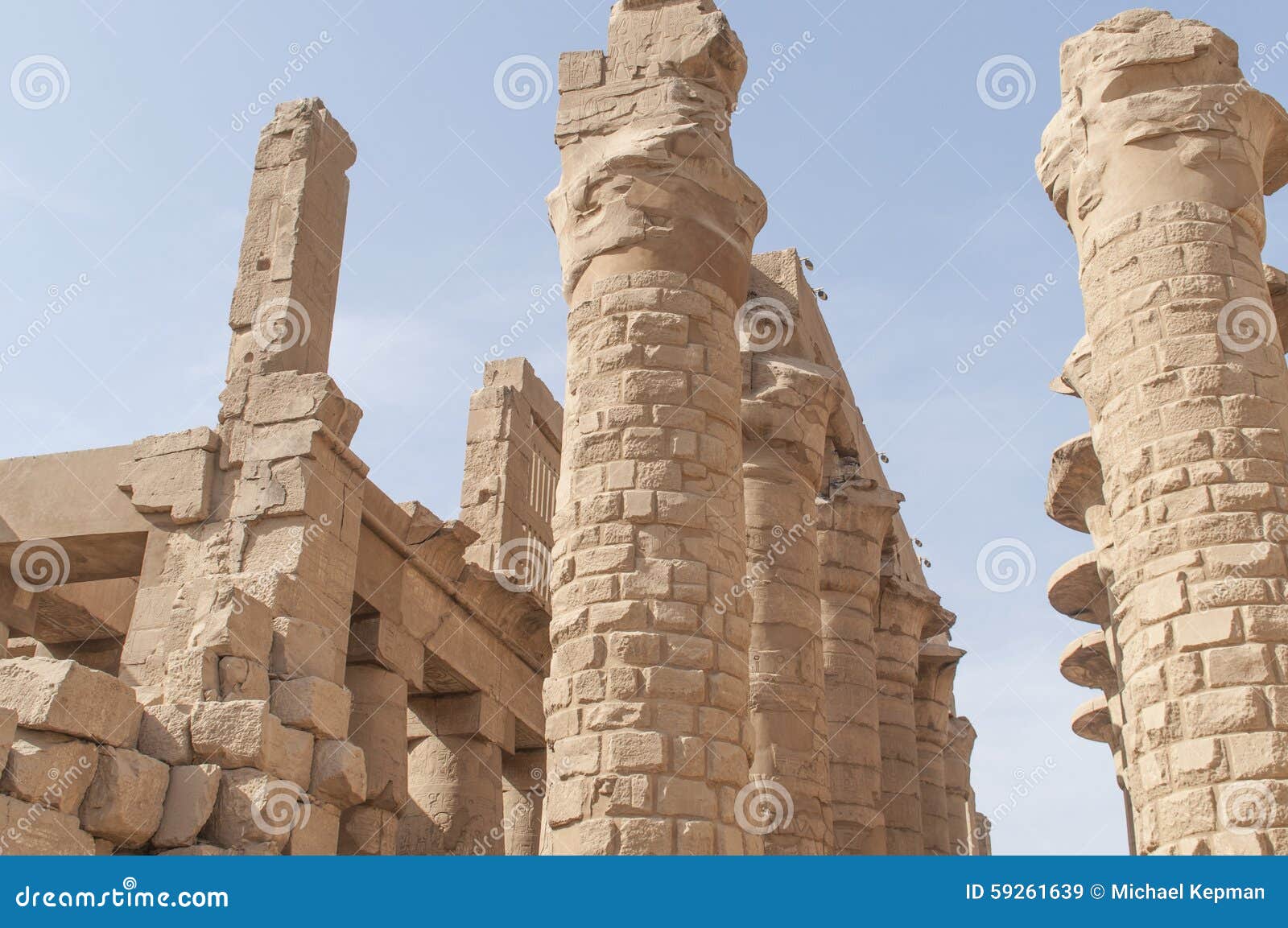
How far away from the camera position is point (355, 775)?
37.7 feet

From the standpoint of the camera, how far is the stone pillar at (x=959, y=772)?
26.0m

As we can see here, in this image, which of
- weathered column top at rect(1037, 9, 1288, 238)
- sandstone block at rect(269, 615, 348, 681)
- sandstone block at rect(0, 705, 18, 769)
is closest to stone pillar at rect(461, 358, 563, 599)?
sandstone block at rect(269, 615, 348, 681)

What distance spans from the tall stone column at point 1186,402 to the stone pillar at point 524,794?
9.30 m

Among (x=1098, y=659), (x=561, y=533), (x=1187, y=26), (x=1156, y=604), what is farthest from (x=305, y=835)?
(x=1098, y=659)

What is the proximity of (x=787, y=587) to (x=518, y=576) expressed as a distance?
12.7 feet

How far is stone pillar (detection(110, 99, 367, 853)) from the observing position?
10.9 metres

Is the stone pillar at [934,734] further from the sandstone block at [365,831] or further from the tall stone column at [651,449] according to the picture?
the tall stone column at [651,449]

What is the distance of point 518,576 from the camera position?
1723cm

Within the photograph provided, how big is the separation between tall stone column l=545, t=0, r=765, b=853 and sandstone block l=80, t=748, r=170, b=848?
277 cm

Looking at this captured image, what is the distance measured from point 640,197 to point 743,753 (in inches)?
177

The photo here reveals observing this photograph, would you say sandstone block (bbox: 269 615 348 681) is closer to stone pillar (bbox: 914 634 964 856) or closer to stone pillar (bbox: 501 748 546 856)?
stone pillar (bbox: 501 748 546 856)

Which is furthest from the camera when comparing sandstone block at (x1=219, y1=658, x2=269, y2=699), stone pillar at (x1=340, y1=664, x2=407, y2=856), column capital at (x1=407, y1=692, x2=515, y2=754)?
column capital at (x1=407, y1=692, x2=515, y2=754)

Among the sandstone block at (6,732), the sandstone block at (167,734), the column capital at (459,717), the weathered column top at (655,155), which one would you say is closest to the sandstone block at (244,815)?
the sandstone block at (167,734)

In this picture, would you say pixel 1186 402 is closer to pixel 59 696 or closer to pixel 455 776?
pixel 59 696
